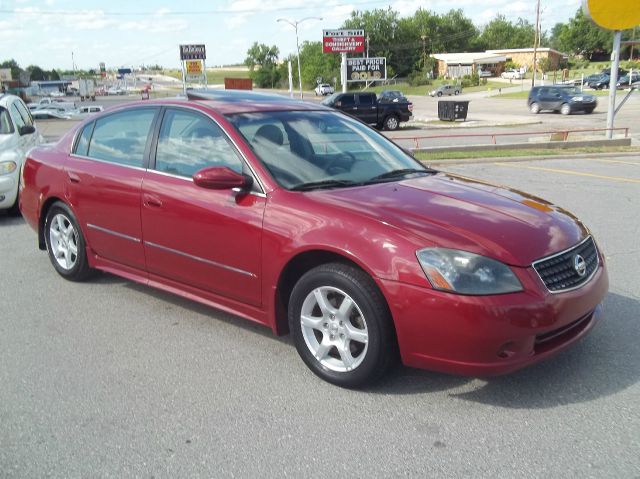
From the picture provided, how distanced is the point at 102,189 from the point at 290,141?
5.43 feet

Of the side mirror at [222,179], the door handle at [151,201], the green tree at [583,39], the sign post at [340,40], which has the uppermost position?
the green tree at [583,39]

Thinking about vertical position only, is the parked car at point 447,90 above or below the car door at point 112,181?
below

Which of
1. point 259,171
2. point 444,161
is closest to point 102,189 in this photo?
point 259,171

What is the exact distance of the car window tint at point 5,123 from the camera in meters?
8.88

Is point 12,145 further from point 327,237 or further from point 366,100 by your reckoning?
point 366,100

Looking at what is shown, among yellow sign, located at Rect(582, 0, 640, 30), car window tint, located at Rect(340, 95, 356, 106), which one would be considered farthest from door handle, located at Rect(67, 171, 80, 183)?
car window tint, located at Rect(340, 95, 356, 106)

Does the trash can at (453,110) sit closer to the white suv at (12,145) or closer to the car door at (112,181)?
the white suv at (12,145)

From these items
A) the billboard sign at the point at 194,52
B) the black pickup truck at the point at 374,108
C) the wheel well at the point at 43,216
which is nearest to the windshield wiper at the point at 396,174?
the wheel well at the point at 43,216

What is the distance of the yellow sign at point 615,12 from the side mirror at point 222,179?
1430cm

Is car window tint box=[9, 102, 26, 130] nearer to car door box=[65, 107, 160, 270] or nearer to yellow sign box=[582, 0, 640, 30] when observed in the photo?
car door box=[65, 107, 160, 270]

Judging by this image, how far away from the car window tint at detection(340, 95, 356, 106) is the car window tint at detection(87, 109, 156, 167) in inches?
921

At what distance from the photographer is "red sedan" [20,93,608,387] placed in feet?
10.3

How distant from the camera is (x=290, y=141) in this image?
4242 millimetres

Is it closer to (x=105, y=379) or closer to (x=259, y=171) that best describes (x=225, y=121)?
(x=259, y=171)
